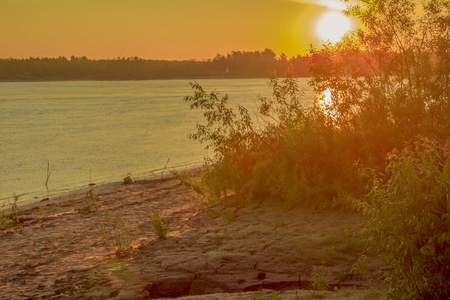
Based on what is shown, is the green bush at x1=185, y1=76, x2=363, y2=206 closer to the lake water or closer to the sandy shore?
the sandy shore

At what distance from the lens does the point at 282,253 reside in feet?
27.4

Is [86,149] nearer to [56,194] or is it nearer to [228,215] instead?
[56,194]

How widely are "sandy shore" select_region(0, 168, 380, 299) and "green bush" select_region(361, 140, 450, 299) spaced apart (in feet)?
2.76

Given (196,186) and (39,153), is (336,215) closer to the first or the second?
(196,186)

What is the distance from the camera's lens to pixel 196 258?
845 cm

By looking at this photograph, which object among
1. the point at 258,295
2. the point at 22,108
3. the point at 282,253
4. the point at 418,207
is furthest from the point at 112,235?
the point at 22,108

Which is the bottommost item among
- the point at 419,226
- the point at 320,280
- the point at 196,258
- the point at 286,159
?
the point at 196,258

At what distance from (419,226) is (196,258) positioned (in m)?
4.26

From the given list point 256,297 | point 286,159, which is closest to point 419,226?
point 256,297

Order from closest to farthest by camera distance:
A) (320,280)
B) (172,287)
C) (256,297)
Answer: (256,297)
(320,280)
(172,287)

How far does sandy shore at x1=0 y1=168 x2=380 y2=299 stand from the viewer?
7.39m

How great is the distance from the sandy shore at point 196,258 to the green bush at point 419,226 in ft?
2.76

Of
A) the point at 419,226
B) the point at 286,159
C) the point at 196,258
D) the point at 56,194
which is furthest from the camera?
the point at 56,194

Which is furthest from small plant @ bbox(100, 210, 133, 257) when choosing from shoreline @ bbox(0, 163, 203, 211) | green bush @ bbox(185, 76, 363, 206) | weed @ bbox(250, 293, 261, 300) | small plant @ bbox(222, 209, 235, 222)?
shoreline @ bbox(0, 163, 203, 211)
